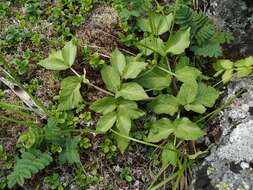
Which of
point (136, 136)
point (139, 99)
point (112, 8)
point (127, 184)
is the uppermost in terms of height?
point (112, 8)

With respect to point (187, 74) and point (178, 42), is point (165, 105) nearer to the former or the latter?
point (187, 74)

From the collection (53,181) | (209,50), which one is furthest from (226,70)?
(53,181)

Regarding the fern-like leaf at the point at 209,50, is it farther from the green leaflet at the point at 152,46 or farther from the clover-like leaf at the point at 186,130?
the clover-like leaf at the point at 186,130

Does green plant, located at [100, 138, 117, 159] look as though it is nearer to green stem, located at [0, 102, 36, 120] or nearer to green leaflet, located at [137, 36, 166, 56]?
green stem, located at [0, 102, 36, 120]

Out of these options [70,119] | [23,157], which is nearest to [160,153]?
[70,119]

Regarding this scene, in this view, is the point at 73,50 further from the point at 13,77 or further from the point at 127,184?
the point at 127,184

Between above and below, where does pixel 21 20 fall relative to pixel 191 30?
below
